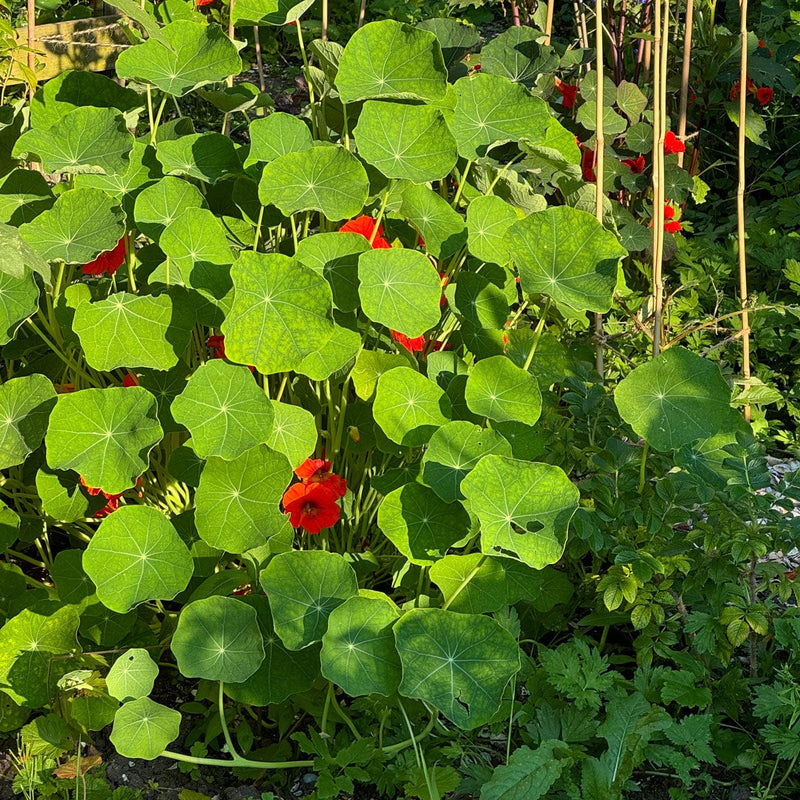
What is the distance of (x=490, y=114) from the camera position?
5.61 feet

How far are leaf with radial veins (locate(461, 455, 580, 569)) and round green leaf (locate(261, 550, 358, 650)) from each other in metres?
0.23

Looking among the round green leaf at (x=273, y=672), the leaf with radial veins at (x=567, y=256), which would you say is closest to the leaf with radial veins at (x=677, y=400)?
the leaf with radial veins at (x=567, y=256)

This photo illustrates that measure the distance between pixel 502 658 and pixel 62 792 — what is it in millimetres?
784

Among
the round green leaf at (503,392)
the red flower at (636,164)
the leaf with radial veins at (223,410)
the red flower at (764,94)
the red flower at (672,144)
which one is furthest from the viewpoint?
the red flower at (764,94)

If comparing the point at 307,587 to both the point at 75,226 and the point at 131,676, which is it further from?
the point at 75,226

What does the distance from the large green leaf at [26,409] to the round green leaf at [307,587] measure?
47 centimetres

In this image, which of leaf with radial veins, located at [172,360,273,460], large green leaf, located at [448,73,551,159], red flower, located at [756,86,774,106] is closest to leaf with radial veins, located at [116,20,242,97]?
large green leaf, located at [448,73,551,159]

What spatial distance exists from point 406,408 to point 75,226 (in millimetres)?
648

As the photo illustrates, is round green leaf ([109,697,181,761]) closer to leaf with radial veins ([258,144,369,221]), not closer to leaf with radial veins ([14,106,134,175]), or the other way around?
leaf with radial veins ([258,144,369,221])

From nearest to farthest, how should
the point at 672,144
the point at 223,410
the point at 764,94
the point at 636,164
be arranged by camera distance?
the point at 223,410
the point at 672,144
the point at 636,164
the point at 764,94

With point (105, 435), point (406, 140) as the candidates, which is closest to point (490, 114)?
point (406, 140)

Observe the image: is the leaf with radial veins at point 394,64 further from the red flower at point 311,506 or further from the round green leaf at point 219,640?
the round green leaf at point 219,640

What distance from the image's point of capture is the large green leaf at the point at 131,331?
59.4 inches

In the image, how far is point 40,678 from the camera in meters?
1.58
